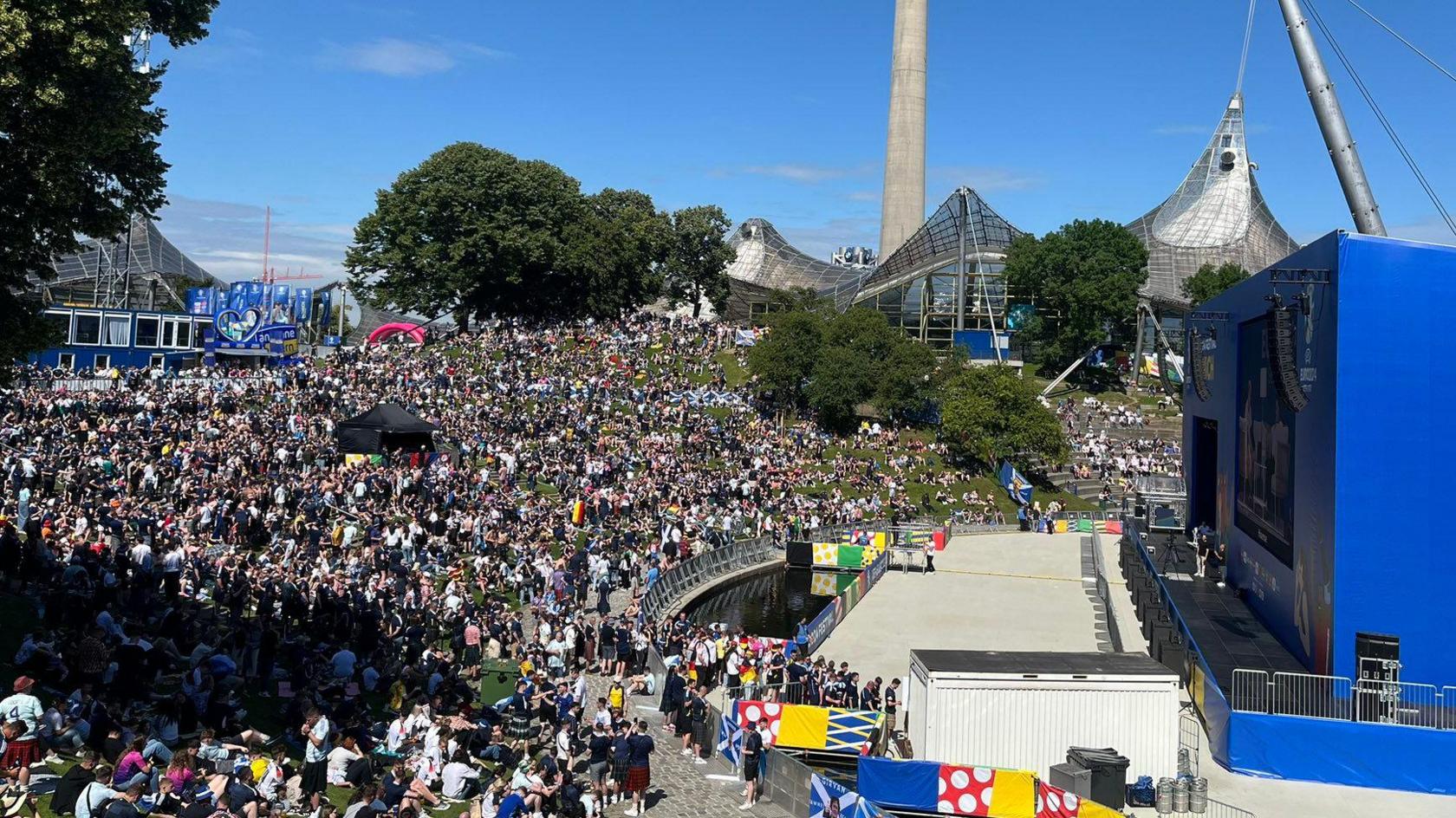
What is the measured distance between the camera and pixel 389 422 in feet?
114

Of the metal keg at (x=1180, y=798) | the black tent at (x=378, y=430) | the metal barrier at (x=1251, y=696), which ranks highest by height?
the black tent at (x=378, y=430)

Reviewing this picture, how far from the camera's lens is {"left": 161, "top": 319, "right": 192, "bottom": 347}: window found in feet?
194

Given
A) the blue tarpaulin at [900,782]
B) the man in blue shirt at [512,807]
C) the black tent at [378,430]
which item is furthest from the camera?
the black tent at [378,430]

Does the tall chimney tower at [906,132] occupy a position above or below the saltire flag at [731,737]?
above

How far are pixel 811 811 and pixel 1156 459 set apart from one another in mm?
45662

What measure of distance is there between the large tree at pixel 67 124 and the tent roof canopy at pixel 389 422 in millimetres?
17599

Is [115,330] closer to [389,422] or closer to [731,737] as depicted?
[389,422]

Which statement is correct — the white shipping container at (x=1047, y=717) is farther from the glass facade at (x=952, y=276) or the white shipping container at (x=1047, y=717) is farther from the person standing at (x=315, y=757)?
the glass facade at (x=952, y=276)

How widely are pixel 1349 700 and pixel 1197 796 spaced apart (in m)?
3.94

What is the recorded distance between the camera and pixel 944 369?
2280 inches

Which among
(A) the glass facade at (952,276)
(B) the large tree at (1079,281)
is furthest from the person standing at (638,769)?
(A) the glass facade at (952,276)

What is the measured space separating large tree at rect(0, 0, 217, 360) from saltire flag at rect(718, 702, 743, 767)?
1133 cm

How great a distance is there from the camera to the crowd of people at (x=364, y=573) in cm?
1259

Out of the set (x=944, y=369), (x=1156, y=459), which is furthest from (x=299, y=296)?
(x=1156, y=459)
